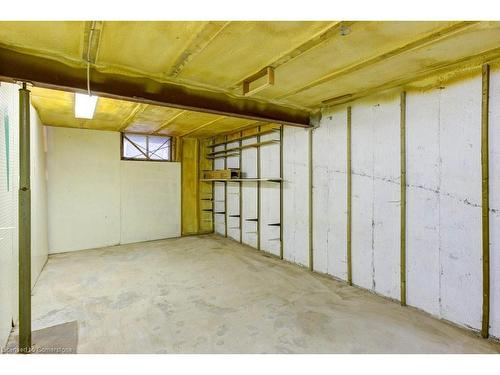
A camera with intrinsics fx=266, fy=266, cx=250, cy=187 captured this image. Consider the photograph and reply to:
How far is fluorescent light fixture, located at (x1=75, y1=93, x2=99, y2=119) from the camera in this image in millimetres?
3001

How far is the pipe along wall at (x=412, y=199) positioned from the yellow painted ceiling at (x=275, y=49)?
0.36 meters

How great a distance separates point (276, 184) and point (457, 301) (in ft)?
9.22

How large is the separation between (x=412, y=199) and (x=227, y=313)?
217 centimetres

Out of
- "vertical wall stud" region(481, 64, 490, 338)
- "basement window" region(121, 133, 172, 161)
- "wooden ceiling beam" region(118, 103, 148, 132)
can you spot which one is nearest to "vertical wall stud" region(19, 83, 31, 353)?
"wooden ceiling beam" region(118, 103, 148, 132)

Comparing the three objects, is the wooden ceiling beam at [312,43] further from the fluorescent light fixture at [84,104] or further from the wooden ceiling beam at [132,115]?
the fluorescent light fixture at [84,104]

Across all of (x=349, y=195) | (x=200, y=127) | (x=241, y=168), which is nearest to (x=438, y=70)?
(x=349, y=195)

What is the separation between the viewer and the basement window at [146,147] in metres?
5.59

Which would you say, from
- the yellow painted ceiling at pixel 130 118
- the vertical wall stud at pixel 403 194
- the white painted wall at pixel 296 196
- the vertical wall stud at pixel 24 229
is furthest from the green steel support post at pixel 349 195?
the vertical wall stud at pixel 24 229

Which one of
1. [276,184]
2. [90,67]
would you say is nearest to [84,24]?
[90,67]

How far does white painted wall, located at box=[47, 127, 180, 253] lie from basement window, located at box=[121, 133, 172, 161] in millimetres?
161

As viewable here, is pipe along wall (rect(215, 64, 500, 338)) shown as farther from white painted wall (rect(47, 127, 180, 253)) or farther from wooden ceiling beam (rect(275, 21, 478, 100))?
white painted wall (rect(47, 127, 180, 253))

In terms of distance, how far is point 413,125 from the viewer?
2.66 meters
